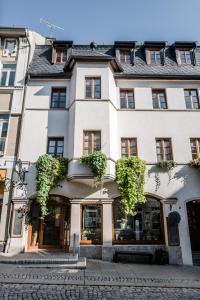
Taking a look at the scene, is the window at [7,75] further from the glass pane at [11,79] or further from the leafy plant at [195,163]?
the leafy plant at [195,163]

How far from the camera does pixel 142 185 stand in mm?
12305

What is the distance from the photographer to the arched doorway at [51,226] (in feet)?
40.2

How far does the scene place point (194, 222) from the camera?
523 inches

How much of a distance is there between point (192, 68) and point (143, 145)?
6642 millimetres

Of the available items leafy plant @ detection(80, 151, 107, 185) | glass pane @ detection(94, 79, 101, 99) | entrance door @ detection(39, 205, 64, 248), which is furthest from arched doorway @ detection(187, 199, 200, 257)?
glass pane @ detection(94, 79, 101, 99)

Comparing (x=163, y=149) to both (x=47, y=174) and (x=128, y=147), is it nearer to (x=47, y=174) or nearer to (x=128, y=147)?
(x=128, y=147)

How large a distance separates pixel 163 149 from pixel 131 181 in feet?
9.81

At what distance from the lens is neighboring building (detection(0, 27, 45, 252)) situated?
40.6ft

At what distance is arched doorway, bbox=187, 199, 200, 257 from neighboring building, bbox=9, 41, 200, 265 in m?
0.05

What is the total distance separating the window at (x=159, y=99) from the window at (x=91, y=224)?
706 centimetres

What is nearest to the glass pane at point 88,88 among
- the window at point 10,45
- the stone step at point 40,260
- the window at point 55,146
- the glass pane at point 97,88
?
the glass pane at point 97,88

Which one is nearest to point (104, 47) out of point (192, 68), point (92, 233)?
point (192, 68)

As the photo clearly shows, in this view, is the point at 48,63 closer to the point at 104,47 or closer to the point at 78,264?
the point at 104,47

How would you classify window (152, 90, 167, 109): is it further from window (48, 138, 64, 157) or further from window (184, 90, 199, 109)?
window (48, 138, 64, 157)
